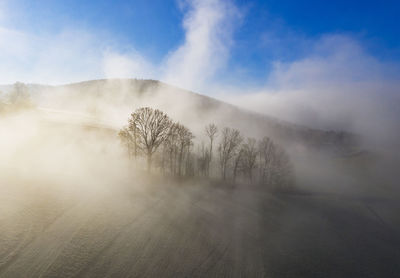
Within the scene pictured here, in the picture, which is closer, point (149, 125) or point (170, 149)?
point (149, 125)

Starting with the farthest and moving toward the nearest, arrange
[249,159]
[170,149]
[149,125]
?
[249,159], [170,149], [149,125]

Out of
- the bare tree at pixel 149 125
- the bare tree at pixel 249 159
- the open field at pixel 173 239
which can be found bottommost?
Answer: the open field at pixel 173 239

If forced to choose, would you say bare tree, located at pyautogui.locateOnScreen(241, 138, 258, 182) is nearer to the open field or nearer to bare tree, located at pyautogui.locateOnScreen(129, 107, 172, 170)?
the open field

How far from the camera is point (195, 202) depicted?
31.0 m

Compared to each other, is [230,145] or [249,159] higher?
[230,145]

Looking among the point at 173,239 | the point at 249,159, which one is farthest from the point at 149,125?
the point at 249,159

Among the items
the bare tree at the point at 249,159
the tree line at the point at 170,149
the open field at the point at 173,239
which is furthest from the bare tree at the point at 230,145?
the open field at the point at 173,239

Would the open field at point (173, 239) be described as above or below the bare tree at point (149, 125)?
below

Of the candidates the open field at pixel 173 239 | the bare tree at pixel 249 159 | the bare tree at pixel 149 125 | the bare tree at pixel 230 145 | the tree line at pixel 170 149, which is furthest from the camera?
the bare tree at pixel 230 145

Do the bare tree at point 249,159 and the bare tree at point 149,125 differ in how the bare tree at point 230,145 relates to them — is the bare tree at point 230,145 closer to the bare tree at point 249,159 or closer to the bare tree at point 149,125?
the bare tree at point 249,159

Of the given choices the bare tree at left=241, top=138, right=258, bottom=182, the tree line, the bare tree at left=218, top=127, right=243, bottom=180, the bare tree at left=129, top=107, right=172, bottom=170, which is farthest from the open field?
the bare tree at left=218, top=127, right=243, bottom=180

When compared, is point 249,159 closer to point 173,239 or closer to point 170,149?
point 170,149

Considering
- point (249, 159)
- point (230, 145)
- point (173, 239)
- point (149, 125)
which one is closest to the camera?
point (173, 239)

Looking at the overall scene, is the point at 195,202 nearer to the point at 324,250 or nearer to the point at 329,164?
the point at 324,250
